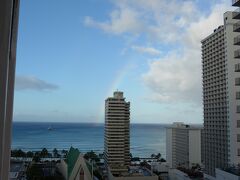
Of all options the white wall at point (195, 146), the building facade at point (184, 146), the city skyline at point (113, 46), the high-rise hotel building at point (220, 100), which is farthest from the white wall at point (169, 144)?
the city skyline at point (113, 46)

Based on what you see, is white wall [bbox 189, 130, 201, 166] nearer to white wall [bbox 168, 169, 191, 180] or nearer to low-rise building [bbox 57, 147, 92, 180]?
white wall [bbox 168, 169, 191, 180]

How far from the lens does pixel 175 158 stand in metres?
20.7

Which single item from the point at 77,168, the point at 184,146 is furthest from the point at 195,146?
the point at 77,168

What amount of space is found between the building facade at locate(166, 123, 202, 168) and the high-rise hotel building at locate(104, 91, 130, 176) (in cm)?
919

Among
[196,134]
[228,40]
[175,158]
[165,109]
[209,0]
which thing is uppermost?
[228,40]

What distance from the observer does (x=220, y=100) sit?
17.6 m

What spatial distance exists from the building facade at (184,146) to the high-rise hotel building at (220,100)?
1079 millimetres

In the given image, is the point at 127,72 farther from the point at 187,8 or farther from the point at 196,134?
the point at 196,134

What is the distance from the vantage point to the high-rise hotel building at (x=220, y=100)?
15.4 metres

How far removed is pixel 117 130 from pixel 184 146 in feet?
34.9

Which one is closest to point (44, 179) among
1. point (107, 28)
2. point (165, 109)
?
point (107, 28)

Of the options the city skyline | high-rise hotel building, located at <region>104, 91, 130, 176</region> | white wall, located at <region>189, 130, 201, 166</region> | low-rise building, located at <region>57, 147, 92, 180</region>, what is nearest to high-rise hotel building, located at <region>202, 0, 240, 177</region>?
white wall, located at <region>189, 130, 201, 166</region>

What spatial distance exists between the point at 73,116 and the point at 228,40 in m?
14.6

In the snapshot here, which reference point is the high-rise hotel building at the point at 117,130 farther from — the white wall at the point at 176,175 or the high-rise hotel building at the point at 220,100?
the high-rise hotel building at the point at 220,100
